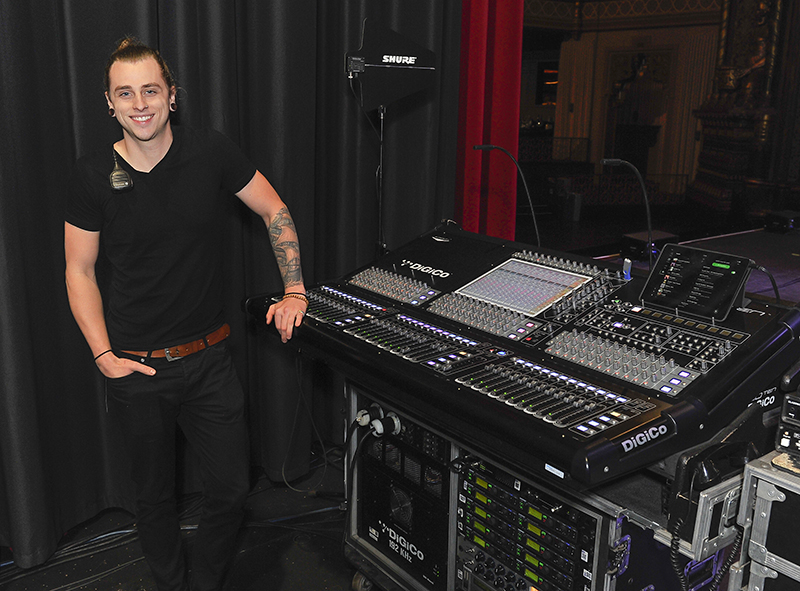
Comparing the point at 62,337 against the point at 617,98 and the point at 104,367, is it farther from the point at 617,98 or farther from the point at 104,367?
the point at 617,98

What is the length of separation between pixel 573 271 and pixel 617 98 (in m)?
4.32

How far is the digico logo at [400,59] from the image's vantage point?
2.38m

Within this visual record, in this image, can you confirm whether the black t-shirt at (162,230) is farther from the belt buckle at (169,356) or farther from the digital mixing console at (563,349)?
Result: the digital mixing console at (563,349)

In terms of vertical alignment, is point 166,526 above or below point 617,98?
below

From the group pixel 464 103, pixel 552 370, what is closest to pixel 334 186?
pixel 464 103

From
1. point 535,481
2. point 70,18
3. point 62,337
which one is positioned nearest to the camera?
point 535,481

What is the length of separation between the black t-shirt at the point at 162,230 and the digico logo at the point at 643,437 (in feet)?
3.89

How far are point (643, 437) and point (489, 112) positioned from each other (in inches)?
82.2

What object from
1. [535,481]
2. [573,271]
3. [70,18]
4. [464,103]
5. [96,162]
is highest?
[70,18]

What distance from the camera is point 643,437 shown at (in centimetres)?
115

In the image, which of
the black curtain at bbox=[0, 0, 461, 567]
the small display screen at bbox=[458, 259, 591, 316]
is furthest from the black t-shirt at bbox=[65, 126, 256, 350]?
Answer: the small display screen at bbox=[458, 259, 591, 316]

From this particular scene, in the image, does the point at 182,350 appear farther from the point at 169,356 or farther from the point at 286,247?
the point at 286,247

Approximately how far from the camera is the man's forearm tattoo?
197cm

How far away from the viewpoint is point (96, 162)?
1.72 m
